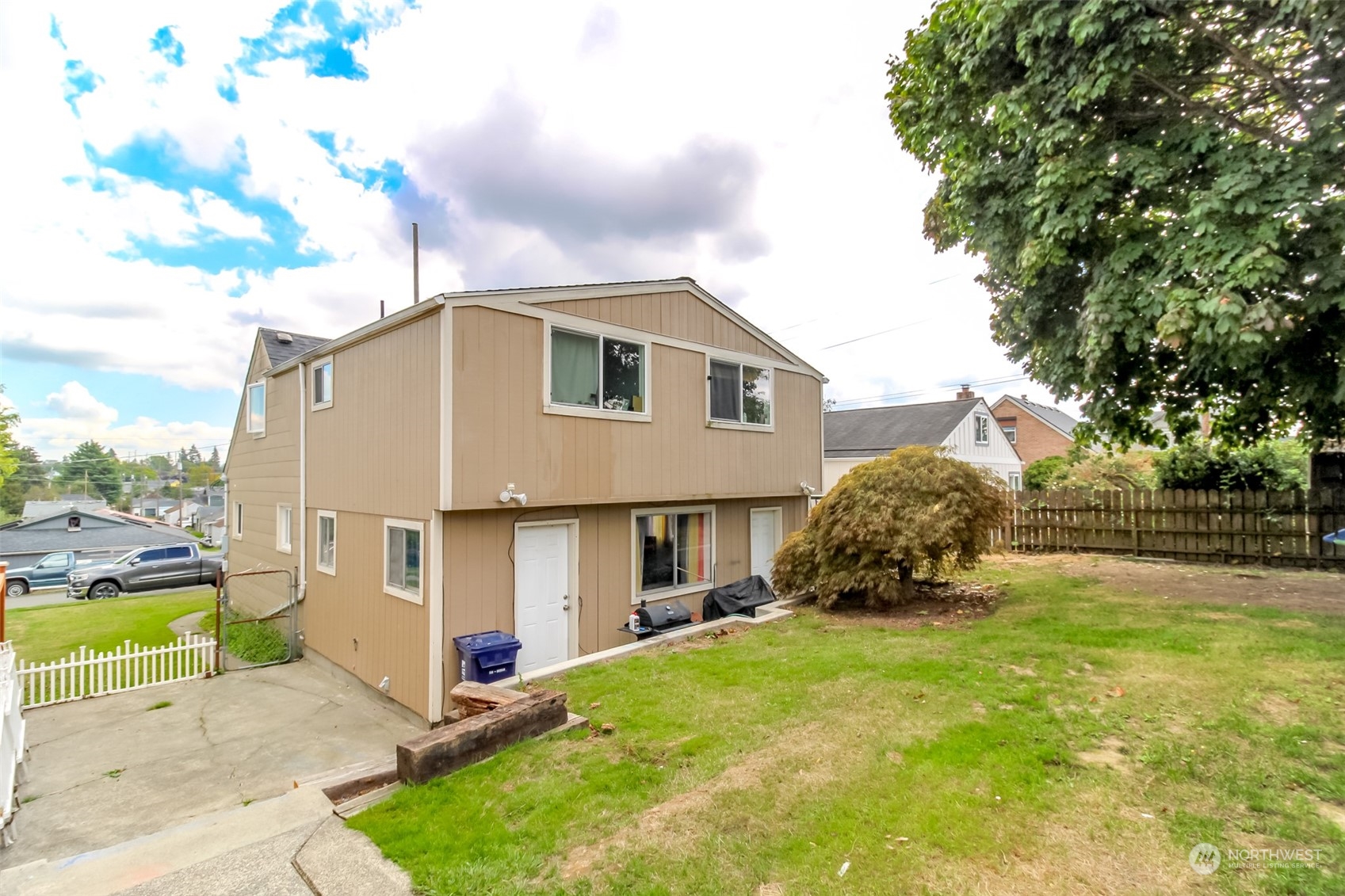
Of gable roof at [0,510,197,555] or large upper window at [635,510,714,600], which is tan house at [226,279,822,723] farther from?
gable roof at [0,510,197,555]

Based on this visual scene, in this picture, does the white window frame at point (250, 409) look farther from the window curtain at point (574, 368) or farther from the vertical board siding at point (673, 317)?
the vertical board siding at point (673, 317)

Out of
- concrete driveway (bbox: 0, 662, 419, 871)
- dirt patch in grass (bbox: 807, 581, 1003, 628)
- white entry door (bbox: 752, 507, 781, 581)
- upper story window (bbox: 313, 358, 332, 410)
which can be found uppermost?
upper story window (bbox: 313, 358, 332, 410)

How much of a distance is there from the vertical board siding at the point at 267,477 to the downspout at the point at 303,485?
240mm

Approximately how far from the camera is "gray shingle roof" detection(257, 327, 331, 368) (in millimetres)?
13188

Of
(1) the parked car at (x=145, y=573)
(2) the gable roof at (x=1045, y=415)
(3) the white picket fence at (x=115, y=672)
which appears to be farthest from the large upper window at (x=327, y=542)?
(2) the gable roof at (x=1045, y=415)

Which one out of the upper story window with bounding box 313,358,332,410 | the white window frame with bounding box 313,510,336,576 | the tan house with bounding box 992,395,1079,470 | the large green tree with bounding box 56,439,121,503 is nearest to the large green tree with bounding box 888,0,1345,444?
the upper story window with bounding box 313,358,332,410

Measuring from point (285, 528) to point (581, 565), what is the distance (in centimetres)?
780

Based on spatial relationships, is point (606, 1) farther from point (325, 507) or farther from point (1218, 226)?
point (325, 507)

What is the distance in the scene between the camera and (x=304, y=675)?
10.3 metres

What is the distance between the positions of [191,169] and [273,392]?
455 centimetres

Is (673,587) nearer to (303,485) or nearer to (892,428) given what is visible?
(303,485)

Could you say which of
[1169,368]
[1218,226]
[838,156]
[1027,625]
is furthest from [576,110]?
[1027,625]

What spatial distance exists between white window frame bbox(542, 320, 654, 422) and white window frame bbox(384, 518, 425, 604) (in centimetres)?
217

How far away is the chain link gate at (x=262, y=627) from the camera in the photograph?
36.7 feet
